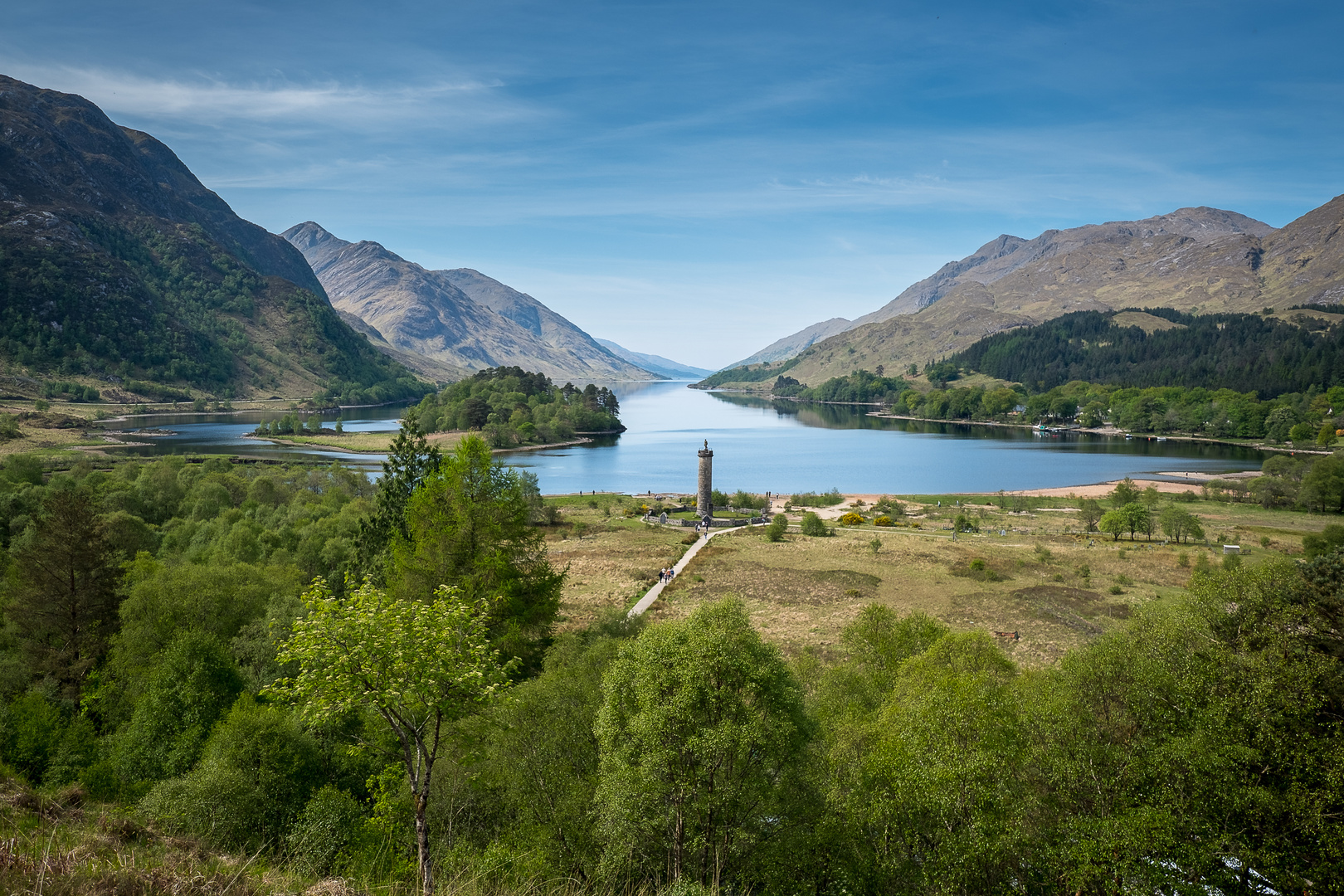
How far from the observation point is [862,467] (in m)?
115

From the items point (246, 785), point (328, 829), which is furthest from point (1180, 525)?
point (246, 785)

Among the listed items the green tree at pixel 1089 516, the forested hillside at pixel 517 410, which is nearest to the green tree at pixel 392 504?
the green tree at pixel 1089 516

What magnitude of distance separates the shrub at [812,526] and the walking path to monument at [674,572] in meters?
5.87

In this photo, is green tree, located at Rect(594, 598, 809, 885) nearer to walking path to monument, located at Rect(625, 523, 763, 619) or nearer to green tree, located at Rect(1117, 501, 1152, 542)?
walking path to monument, located at Rect(625, 523, 763, 619)

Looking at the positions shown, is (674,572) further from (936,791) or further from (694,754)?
(936,791)

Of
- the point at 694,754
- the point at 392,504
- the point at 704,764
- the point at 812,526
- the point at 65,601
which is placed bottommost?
the point at 812,526

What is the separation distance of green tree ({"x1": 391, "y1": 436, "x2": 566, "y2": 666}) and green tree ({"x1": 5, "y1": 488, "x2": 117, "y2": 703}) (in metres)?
12.3

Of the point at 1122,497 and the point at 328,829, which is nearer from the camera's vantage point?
the point at 328,829

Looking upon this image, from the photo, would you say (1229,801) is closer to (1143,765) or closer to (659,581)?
(1143,765)

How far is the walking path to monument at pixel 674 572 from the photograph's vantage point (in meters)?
38.7

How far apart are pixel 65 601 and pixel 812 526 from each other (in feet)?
172

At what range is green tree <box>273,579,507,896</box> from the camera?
409 inches

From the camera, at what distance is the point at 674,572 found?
163 ft

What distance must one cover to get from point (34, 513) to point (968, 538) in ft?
216
